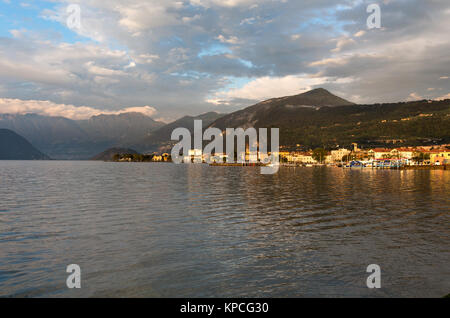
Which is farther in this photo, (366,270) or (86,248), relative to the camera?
(86,248)

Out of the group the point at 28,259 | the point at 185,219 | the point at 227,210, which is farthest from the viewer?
the point at 227,210

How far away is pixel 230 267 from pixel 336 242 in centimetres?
730

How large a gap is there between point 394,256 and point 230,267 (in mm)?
7878

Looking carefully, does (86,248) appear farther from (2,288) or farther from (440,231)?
(440,231)

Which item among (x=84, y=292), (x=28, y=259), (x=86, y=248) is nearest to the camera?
(x=84, y=292)

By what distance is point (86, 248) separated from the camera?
16.9 meters


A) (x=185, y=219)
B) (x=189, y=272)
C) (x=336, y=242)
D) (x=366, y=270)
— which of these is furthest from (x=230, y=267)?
(x=185, y=219)

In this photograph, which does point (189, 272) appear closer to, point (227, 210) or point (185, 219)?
point (185, 219)

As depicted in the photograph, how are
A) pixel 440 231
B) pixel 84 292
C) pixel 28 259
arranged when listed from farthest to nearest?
pixel 440 231 → pixel 28 259 → pixel 84 292

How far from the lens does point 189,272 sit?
1334 centimetres

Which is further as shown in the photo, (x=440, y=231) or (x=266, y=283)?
(x=440, y=231)

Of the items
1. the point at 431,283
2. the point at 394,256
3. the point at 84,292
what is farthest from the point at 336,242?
the point at 84,292
